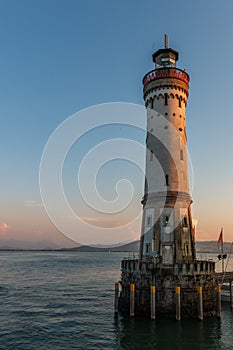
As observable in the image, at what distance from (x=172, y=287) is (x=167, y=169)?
15644 mm

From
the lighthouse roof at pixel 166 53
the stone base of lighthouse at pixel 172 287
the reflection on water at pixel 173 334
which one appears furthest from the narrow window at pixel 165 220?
the lighthouse roof at pixel 166 53

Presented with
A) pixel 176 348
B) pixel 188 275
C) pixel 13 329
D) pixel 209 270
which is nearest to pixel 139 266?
pixel 188 275

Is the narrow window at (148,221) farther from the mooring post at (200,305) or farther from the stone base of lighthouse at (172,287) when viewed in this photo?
the mooring post at (200,305)

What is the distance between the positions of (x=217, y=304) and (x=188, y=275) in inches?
204

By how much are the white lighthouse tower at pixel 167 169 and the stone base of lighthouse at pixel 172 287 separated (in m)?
3.11

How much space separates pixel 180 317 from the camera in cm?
3506

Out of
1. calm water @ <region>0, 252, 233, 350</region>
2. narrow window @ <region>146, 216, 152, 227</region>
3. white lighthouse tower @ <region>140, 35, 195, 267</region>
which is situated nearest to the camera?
calm water @ <region>0, 252, 233, 350</region>

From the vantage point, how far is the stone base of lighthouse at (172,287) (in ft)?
118

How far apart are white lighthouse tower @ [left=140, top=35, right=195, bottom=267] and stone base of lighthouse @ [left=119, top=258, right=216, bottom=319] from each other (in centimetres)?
311

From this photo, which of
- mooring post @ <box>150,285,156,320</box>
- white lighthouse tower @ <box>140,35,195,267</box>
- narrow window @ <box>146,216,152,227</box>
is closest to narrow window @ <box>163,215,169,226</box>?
white lighthouse tower @ <box>140,35,195,267</box>

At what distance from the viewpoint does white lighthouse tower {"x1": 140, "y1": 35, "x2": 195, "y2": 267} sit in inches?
1636

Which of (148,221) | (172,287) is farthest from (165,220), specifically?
(172,287)

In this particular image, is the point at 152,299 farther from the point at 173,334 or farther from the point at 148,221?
the point at 148,221

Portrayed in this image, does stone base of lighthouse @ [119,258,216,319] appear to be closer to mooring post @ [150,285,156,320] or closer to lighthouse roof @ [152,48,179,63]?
mooring post @ [150,285,156,320]
